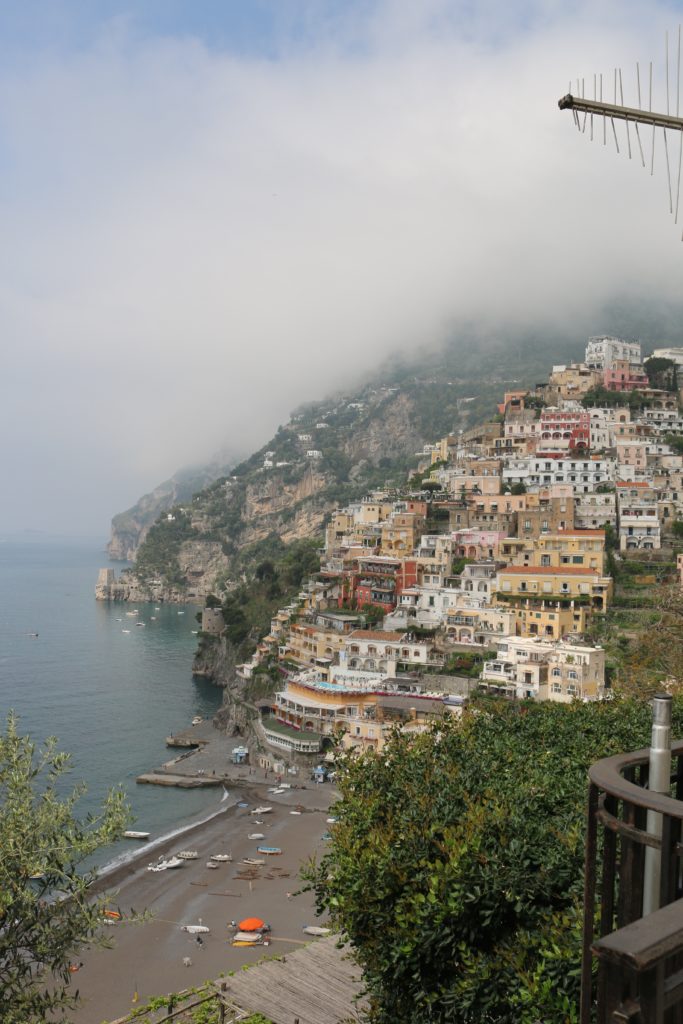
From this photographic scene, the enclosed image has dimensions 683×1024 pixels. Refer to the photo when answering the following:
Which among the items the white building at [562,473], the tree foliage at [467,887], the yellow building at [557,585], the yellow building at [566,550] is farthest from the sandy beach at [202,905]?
the white building at [562,473]

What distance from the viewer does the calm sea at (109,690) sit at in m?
33.8

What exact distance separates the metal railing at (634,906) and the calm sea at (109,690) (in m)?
20.0

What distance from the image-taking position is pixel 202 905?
23141 millimetres

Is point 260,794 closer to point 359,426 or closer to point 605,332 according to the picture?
point 359,426

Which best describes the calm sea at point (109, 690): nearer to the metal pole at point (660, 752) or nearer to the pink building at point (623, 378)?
the metal pole at point (660, 752)

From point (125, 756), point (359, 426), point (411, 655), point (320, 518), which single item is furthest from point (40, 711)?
point (359, 426)

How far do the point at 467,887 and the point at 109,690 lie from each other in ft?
156

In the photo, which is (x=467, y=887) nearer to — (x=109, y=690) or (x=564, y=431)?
(x=109, y=690)

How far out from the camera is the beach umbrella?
20750 mm

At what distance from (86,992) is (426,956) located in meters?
14.9

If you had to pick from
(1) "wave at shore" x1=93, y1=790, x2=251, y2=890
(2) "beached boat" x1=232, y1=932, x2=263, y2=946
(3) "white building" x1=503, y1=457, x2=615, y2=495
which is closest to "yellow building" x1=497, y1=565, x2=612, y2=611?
(3) "white building" x1=503, y1=457, x2=615, y2=495

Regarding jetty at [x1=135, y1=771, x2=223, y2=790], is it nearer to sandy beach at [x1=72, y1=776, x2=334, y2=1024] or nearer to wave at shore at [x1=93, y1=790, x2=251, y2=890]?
wave at shore at [x1=93, y1=790, x2=251, y2=890]

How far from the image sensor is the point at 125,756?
37938 millimetres

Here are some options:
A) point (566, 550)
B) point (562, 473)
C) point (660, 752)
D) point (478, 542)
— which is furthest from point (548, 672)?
point (660, 752)
